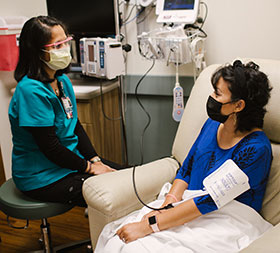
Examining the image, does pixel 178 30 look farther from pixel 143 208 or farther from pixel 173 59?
pixel 143 208

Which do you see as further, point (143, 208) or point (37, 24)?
point (37, 24)

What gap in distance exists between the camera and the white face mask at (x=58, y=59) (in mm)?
1524

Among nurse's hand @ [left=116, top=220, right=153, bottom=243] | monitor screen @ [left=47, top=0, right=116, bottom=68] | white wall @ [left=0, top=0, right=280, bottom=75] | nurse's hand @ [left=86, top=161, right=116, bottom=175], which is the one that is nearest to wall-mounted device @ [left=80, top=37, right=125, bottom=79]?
monitor screen @ [left=47, top=0, right=116, bottom=68]

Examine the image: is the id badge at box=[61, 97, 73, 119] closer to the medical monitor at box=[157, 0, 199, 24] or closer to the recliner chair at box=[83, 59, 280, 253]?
the recliner chair at box=[83, 59, 280, 253]

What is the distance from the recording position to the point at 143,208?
1368 mm

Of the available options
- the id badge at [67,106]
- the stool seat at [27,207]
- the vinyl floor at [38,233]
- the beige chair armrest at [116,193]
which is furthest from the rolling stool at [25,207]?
the vinyl floor at [38,233]

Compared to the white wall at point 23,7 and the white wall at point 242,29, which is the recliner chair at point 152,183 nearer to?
the white wall at point 242,29

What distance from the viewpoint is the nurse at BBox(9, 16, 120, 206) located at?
1.43 metres

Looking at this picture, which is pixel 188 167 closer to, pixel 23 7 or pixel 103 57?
pixel 103 57

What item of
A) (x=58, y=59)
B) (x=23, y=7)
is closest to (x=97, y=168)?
(x=58, y=59)

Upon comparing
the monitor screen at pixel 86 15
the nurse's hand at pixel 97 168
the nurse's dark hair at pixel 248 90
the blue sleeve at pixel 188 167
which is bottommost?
the nurse's hand at pixel 97 168

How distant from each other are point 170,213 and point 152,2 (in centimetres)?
140

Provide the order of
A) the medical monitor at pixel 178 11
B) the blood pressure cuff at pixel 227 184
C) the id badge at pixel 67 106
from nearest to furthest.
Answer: the blood pressure cuff at pixel 227 184 → the id badge at pixel 67 106 → the medical monitor at pixel 178 11

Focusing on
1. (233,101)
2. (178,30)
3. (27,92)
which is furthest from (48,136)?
(178,30)
